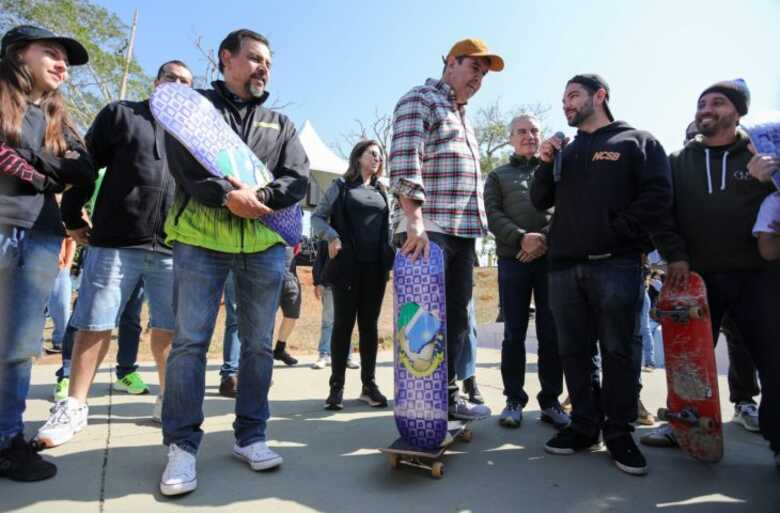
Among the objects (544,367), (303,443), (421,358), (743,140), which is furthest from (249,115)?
(743,140)

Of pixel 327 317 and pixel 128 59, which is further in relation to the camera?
pixel 128 59

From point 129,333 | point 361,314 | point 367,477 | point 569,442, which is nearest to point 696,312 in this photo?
point 569,442

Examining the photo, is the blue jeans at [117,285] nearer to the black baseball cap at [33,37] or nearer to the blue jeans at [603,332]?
the black baseball cap at [33,37]

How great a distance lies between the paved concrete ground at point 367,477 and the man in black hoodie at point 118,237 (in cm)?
37

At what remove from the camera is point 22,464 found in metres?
2.12

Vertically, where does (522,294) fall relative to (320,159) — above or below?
below

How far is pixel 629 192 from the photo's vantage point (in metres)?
2.61

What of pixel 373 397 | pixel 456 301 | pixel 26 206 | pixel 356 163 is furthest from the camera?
pixel 356 163

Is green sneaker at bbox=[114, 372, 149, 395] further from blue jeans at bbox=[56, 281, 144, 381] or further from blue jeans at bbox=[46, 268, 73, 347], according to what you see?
blue jeans at bbox=[46, 268, 73, 347]

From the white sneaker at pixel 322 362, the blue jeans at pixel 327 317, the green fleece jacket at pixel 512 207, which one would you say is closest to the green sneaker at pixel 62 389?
the white sneaker at pixel 322 362

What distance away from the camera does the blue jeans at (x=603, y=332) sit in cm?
254

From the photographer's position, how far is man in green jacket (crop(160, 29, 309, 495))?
2.18 m

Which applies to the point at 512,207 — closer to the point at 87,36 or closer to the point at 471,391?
the point at 471,391

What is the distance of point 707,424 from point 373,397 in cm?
211
